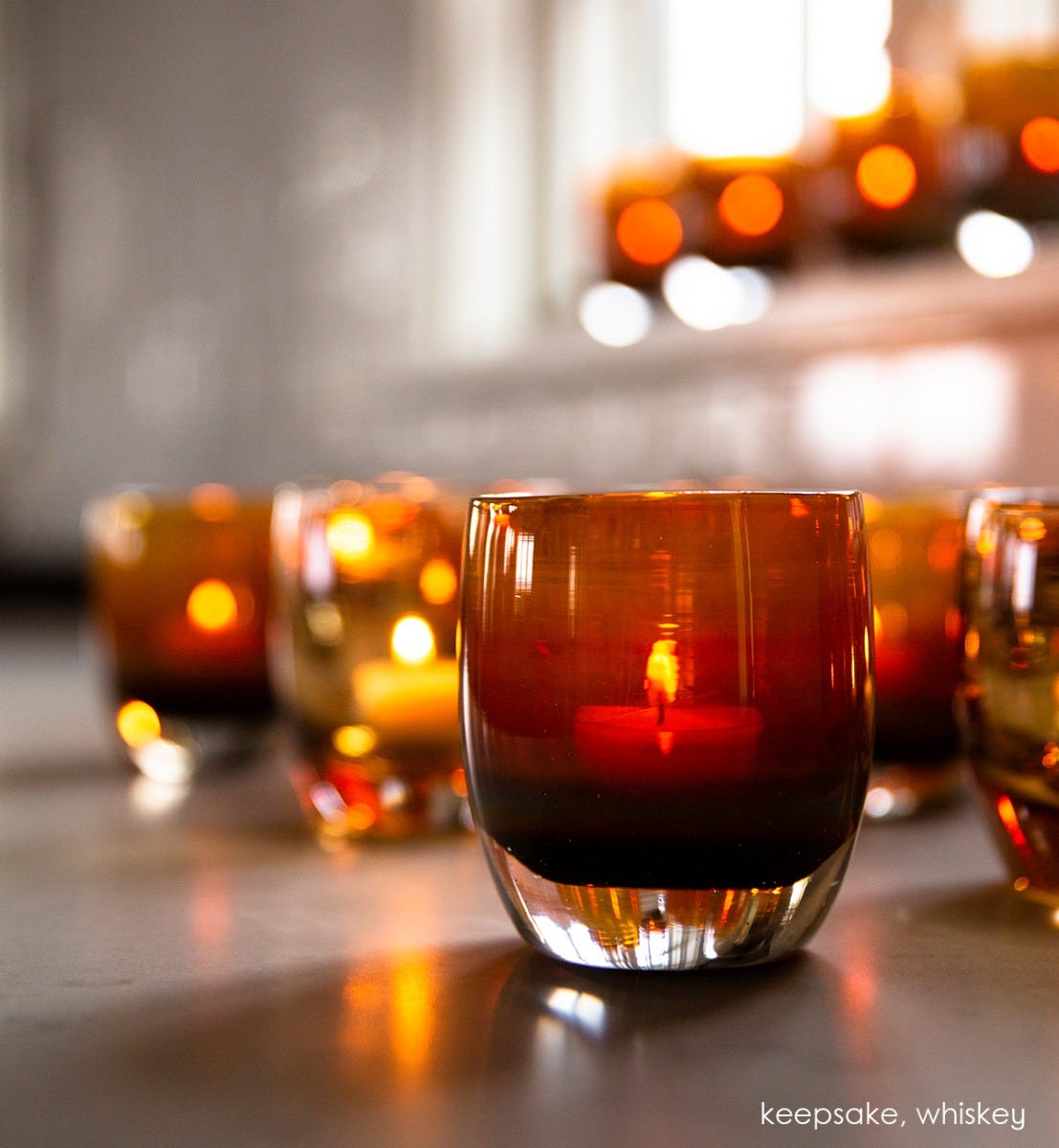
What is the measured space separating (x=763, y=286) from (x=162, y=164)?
1.31m

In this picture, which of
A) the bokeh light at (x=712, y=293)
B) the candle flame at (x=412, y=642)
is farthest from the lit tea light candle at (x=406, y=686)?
the bokeh light at (x=712, y=293)

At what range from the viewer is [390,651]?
0.54 m

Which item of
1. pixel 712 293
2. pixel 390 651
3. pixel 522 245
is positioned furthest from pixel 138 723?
pixel 522 245

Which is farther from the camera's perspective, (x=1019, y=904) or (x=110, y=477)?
(x=110, y=477)

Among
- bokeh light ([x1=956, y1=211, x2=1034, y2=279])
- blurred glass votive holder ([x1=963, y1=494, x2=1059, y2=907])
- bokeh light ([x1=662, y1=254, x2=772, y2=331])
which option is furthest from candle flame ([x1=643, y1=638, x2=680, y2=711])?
bokeh light ([x1=662, y1=254, x2=772, y2=331])

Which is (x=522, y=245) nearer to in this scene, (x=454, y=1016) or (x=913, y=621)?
(x=913, y=621)

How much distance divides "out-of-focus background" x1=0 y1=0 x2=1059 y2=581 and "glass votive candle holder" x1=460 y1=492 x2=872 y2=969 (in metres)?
0.36

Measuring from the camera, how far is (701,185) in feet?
3.57

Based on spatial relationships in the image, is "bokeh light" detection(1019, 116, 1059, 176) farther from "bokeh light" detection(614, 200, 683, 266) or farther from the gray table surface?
the gray table surface

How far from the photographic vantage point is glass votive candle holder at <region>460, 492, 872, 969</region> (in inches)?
13.4

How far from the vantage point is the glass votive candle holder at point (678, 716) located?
0.34 m

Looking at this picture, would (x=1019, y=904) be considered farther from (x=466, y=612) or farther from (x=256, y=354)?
(x=256, y=354)

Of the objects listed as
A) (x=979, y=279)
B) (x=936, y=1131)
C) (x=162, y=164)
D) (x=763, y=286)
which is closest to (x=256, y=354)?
(x=162, y=164)

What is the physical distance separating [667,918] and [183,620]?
0.39m
